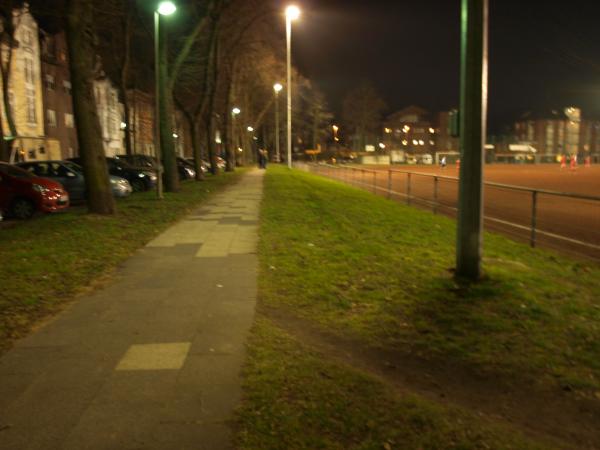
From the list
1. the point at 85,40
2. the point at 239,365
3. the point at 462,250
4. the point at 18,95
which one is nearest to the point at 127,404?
the point at 239,365

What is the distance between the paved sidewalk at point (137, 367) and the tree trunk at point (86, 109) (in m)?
6.27

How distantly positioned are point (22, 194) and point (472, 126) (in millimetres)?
12823

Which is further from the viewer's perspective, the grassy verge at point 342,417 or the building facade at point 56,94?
the building facade at point 56,94

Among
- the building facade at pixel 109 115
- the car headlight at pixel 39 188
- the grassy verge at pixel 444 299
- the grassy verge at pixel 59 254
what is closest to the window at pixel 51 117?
the building facade at pixel 109 115

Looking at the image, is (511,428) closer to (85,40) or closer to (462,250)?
(462,250)

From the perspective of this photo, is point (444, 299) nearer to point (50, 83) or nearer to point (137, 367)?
point (137, 367)

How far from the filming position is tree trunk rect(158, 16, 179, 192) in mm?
20859

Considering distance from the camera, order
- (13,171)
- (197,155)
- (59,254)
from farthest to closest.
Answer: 1. (197,155)
2. (13,171)
3. (59,254)

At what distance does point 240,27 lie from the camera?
108 ft

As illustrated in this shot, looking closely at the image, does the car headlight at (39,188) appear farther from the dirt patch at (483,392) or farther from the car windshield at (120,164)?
the dirt patch at (483,392)

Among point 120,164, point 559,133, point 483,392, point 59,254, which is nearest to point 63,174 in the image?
point 120,164

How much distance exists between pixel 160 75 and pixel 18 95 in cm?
2487

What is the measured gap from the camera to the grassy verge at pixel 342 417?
364 centimetres

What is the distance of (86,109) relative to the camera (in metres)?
13.8
